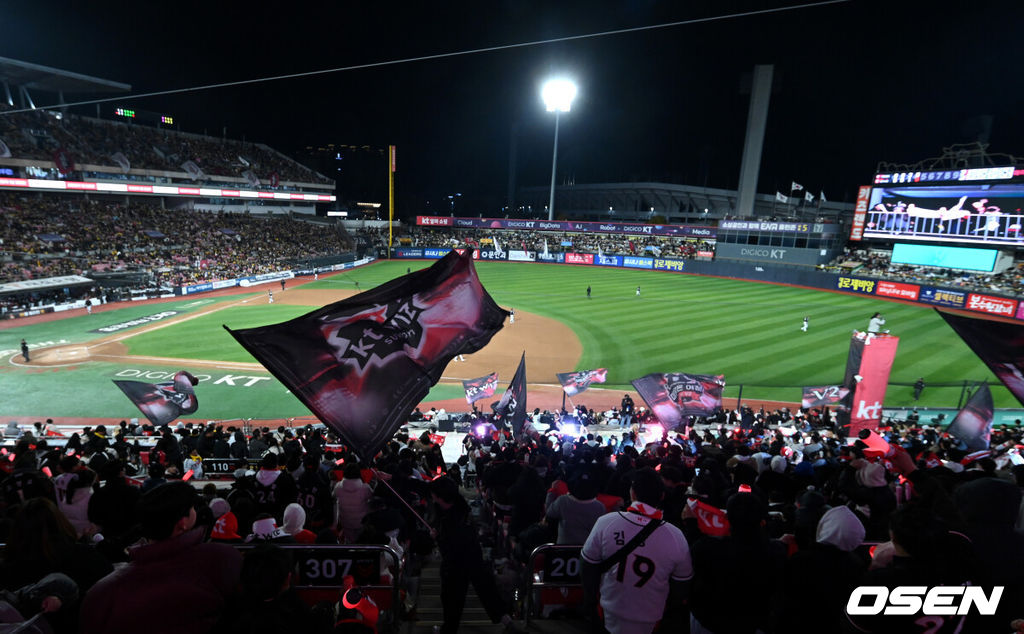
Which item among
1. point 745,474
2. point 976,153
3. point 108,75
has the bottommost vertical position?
point 745,474

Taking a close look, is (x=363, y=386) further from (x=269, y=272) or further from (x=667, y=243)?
(x=667, y=243)

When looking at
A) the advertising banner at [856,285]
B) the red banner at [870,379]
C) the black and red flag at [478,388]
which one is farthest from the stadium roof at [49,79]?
the advertising banner at [856,285]

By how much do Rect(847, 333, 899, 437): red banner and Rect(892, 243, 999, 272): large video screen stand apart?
36785 mm

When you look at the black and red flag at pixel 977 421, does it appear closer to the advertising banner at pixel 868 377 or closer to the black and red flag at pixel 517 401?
the advertising banner at pixel 868 377

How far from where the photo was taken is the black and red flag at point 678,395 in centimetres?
1337

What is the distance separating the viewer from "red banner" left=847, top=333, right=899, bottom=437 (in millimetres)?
14633

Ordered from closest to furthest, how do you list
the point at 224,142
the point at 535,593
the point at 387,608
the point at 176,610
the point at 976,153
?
1. the point at 176,610
2. the point at 387,608
3. the point at 535,593
4. the point at 976,153
5. the point at 224,142

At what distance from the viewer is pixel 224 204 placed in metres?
64.5

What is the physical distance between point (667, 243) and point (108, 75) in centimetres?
7396

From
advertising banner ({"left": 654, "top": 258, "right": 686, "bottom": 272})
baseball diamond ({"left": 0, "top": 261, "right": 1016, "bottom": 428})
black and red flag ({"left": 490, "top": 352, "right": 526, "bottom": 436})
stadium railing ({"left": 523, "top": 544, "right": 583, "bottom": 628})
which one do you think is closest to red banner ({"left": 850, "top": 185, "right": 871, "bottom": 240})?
baseball diamond ({"left": 0, "top": 261, "right": 1016, "bottom": 428})

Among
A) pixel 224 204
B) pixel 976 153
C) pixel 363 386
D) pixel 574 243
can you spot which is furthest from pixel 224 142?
pixel 976 153

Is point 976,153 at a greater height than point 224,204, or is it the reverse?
point 976,153

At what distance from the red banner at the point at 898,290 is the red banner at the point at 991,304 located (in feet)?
14.5

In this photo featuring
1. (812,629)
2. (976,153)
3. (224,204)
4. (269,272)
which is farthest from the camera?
(224,204)
